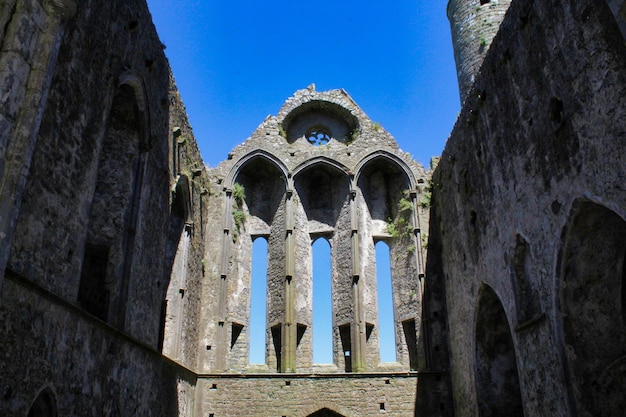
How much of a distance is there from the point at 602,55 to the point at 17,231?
5.69 metres

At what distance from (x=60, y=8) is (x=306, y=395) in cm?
866

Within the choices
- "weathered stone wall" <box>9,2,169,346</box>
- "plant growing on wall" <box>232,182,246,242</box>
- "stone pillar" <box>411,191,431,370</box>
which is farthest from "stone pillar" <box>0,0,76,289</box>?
"stone pillar" <box>411,191,431,370</box>

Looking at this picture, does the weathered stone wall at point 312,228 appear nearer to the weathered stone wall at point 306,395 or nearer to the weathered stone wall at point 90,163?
the weathered stone wall at point 306,395

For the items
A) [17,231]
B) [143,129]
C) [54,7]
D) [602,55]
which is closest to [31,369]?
[17,231]

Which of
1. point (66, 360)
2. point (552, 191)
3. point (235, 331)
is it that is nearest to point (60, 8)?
point (66, 360)

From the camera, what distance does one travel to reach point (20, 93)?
14.3ft

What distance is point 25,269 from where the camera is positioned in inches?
198

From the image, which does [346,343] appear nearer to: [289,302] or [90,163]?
[289,302]

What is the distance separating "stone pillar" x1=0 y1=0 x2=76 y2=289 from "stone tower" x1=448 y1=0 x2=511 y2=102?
1086cm

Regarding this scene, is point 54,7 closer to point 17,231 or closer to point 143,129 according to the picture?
point 17,231

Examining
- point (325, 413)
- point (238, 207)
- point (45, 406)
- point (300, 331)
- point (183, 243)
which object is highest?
point (238, 207)

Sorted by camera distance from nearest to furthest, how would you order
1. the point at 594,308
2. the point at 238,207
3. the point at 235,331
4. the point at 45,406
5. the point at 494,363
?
the point at 45,406, the point at 594,308, the point at 494,363, the point at 235,331, the point at 238,207

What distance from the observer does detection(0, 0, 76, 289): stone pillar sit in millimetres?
4125

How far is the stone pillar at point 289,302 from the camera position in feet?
39.2
